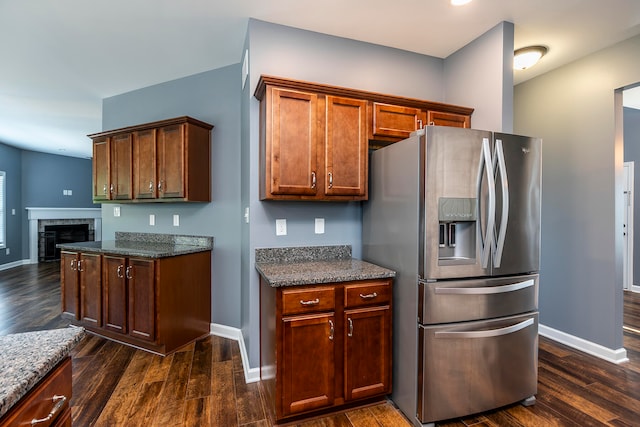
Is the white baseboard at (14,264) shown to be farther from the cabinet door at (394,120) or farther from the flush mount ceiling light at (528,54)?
the flush mount ceiling light at (528,54)

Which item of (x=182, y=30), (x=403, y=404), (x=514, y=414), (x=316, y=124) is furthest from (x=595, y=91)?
(x=182, y=30)

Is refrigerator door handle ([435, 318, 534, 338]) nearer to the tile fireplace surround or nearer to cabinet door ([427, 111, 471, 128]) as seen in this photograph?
cabinet door ([427, 111, 471, 128])

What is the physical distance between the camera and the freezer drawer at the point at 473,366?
5.96 feet

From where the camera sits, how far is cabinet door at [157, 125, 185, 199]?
295cm

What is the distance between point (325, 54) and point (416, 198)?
153cm

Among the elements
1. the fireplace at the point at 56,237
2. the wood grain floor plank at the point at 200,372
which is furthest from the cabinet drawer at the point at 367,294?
the fireplace at the point at 56,237

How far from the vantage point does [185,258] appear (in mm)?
2936

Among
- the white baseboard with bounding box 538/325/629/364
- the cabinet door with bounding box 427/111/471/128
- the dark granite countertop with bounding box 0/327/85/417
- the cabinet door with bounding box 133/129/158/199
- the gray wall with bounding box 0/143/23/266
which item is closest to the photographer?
the dark granite countertop with bounding box 0/327/85/417

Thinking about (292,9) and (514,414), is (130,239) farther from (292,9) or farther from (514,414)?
(514,414)

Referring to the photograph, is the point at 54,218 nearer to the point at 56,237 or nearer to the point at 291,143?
the point at 56,237

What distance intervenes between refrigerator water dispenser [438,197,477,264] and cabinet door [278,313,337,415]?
2.73ft

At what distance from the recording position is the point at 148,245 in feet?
10.8

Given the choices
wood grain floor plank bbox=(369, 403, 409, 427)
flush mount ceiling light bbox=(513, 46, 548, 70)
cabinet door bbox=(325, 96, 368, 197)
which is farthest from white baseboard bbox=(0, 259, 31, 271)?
flush mount ceiling light bbox=(513, 46, 548, 70)

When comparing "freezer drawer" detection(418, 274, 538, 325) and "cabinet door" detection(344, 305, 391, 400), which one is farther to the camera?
"cabinet door" detection(344, 305, 391, 400)
